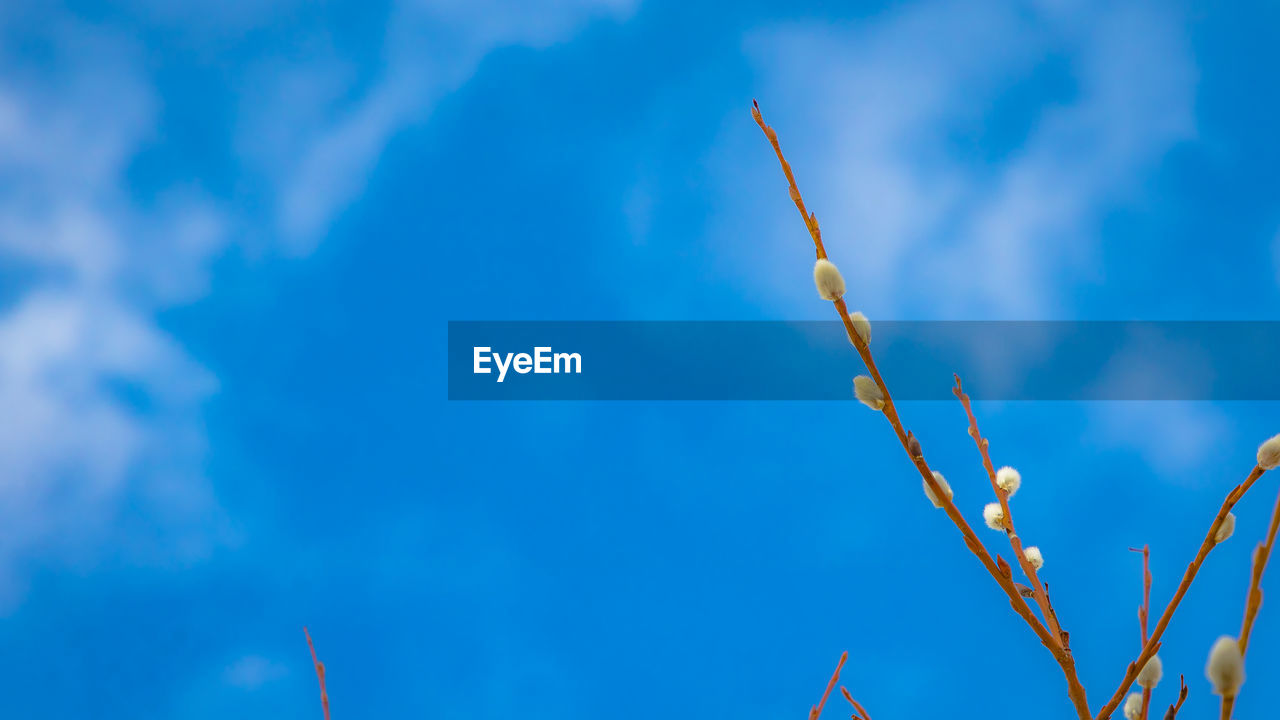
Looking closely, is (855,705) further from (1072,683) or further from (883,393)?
(883,393)

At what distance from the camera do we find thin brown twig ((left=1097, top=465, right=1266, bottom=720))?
138 cm

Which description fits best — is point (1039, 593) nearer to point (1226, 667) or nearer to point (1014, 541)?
point (1014, 541)

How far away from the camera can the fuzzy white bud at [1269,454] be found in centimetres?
142

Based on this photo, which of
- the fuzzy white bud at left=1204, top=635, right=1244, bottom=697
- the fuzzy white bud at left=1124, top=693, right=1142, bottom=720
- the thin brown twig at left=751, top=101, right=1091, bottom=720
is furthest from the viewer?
the fuzzy white bud at left=1124, top=693, right=1142, bottom=720

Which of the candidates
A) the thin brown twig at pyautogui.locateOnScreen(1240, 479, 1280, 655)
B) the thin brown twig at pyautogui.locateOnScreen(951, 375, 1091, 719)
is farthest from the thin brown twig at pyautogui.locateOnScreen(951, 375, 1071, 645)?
the thin brown twig at pyautogui.locateOnScreen(1240, 479, 1280, 655)

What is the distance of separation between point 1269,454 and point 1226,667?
2.50 feet

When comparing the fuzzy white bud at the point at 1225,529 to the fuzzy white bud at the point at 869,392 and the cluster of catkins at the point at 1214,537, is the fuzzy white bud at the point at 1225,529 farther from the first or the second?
the fuzzy white bud at the point at 869,392

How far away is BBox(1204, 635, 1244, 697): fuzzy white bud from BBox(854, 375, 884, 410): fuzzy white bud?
0.61 m

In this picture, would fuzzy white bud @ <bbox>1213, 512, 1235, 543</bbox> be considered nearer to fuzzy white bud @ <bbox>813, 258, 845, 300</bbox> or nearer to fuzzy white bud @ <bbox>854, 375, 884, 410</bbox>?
fuzzy white bud @ <bbox>854, 375, 884, 410</bbox>

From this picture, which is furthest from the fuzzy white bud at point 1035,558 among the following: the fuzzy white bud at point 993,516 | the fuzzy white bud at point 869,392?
the fuzzy white bud at point 869,392

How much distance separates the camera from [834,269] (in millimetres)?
1374

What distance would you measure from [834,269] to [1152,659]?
104 cm

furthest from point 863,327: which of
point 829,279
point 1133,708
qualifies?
point 1133,708

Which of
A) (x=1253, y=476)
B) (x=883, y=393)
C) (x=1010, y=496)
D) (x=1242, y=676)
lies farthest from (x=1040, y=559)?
(x=1242, y=676)
